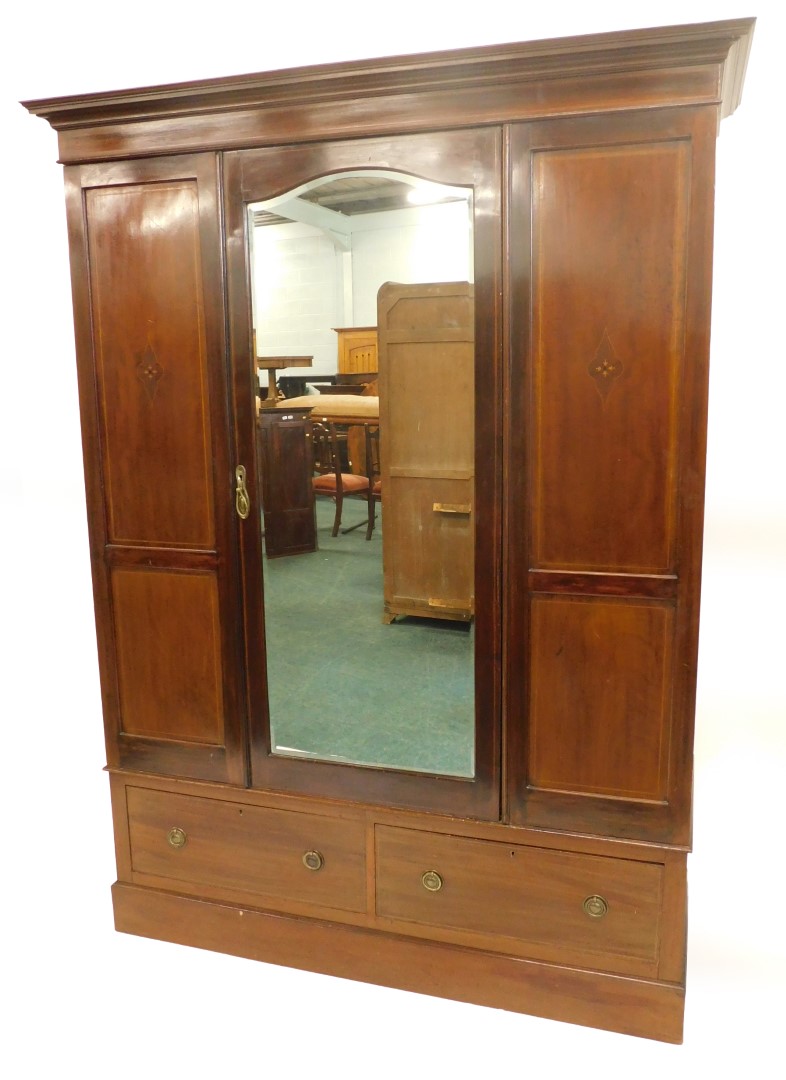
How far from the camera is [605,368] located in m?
1.85

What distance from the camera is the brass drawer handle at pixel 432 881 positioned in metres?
2.14

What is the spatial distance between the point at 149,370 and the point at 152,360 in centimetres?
3

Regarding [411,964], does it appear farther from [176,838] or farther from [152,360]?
[152,360]

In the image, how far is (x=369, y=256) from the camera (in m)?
2.00

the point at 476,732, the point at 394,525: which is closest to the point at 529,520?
the point at 394,525

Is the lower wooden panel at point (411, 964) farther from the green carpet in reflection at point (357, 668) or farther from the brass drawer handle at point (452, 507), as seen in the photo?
the brass drawer handle at point (452, 507)

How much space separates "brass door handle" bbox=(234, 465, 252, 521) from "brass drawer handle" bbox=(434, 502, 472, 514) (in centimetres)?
45

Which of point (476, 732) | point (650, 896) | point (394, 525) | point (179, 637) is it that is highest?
point (394, 525)

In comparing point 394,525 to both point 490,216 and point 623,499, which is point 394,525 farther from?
point 490,216

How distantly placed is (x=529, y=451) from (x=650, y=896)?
40.2 inches

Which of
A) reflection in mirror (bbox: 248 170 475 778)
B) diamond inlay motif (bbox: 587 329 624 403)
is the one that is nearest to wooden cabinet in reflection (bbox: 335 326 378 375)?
reflection in mirror (bbox: 248 170 475 778)

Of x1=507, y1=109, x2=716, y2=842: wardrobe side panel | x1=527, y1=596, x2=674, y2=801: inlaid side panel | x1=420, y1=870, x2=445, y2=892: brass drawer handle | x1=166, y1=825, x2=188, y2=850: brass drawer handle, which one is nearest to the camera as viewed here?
x1=507, y1=109, x2=716, y2=842: wardrobe side panel

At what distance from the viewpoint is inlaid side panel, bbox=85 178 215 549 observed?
208 centimetres

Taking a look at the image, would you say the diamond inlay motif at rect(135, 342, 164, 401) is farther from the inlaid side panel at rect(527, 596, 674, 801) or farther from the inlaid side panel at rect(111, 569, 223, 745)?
the inlaid side panel at rect(527, 596, 674, 801)
